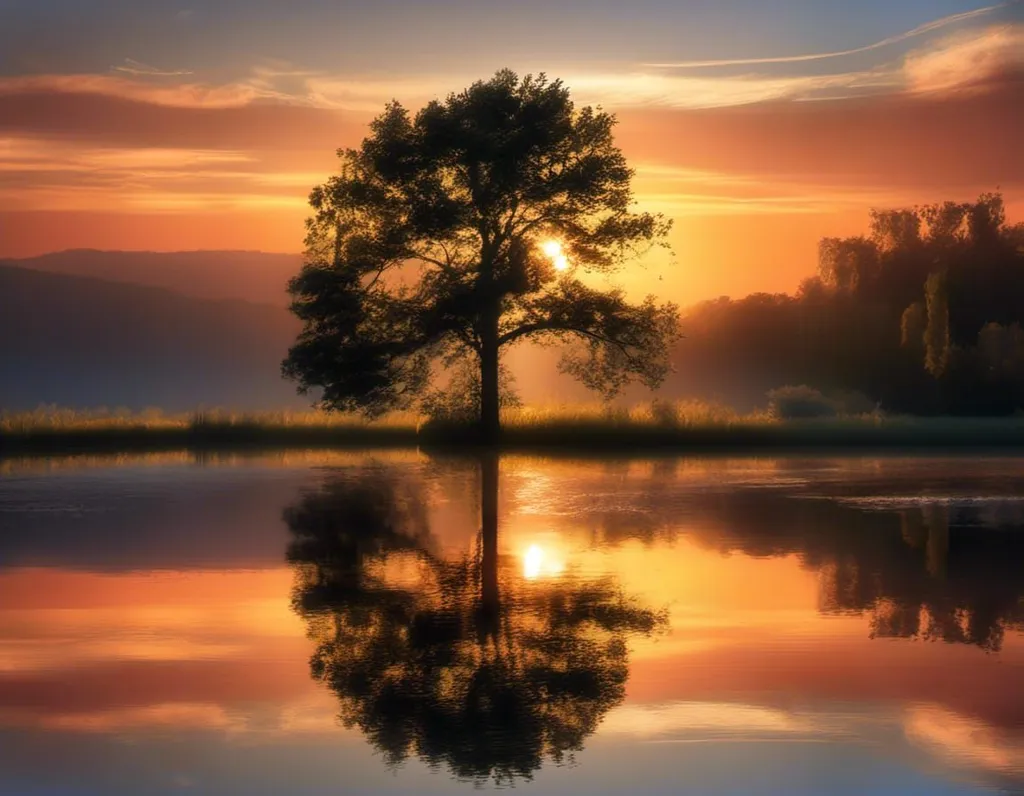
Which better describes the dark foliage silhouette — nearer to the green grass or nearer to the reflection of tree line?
the green grass

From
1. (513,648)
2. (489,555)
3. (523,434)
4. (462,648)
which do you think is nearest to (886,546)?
(489,555)

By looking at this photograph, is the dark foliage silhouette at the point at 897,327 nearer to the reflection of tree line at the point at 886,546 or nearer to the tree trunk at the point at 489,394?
the tree trunk at the point at 489,394

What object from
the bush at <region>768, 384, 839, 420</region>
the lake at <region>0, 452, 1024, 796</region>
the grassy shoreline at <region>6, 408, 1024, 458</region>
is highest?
the bush at <region>768, 384, 839, 420</region>

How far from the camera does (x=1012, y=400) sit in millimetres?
61250

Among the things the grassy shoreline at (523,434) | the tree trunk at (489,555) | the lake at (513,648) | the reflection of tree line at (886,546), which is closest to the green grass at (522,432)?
the grassy shoreline at (523,434)

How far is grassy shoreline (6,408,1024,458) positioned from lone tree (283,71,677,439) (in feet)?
6.15

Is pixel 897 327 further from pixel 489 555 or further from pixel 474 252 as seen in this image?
pixel 489 555

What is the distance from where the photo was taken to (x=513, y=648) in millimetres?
11469

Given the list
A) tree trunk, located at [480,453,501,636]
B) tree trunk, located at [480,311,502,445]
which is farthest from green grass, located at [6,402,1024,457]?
tree trunk, located at [480,453,501,636]

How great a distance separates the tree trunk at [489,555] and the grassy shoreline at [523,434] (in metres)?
12.4

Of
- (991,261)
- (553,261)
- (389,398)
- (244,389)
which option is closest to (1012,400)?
(991,261)

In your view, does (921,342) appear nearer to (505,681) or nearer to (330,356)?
(330,356)

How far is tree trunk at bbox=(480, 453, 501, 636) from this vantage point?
511 inches

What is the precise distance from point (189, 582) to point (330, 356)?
26509mm
